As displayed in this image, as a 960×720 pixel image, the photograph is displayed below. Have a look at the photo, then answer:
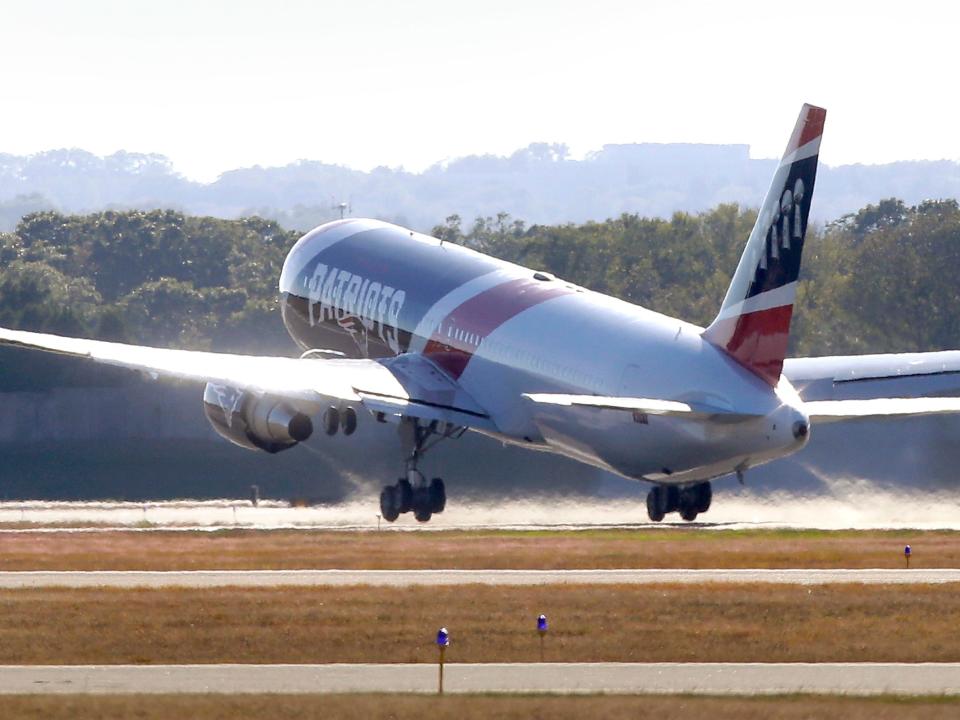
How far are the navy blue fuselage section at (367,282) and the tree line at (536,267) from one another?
91.1 ft

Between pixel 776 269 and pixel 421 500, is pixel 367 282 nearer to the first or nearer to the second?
pixel 421 500

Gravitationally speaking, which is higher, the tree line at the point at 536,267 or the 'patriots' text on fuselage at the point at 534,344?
the tree line at the point at 536,267

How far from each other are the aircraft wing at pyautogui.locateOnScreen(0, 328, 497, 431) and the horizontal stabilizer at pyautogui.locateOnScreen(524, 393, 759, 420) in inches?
387

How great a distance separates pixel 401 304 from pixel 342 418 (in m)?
4.56

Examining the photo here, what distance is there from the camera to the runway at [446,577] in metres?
49.7

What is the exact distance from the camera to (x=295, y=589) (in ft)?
159

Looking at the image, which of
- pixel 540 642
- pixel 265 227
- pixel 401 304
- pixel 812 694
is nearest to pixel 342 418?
pixel 401 304

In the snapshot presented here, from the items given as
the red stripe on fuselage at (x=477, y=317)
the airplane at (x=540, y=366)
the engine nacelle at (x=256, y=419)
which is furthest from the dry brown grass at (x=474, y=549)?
the red stripe on fuselage at (x=477, y=317)

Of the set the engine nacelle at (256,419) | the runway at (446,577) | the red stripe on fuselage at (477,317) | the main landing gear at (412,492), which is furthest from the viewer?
the main landing gear at (412,492)

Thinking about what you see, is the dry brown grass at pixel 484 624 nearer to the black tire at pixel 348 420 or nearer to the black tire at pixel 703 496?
the black tire at pixel 703 496

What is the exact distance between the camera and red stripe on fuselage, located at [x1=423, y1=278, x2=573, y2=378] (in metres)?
55.3

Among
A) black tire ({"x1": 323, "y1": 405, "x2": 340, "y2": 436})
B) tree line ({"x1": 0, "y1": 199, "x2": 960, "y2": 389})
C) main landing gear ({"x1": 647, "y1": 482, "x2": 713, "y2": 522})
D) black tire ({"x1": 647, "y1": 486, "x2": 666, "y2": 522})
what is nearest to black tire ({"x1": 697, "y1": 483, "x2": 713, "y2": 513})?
main landing gear ({"x1": 647, "y1": 482, "x2": 713, "y2": 522})

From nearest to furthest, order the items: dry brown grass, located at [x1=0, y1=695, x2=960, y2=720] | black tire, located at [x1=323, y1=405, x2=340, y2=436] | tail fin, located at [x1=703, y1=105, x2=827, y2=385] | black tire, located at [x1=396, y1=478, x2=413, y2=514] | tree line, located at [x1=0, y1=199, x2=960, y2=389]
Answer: dry brown grass, located at [x1=0, y1=695, x2=960, y2=720], tail fin, located at [x1=703, y1=105, x2=827, y2=385], black tire, located at [x1=323, y1=405, x2=340, y2=436], black tire, located at [x1=396, y1=478, x2=413, y2=514], tree line, located at [x1=0, y1=199, x2=960, y2=389]

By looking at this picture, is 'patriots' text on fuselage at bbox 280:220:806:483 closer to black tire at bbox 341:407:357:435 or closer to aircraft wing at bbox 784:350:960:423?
black tire at bbox 341:407:357:435
